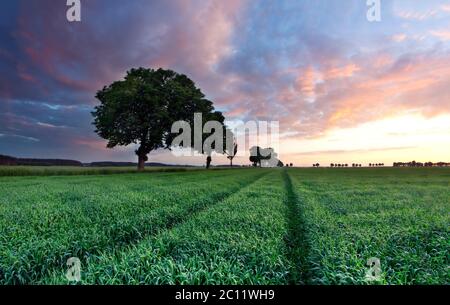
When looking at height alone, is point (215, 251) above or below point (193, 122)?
below

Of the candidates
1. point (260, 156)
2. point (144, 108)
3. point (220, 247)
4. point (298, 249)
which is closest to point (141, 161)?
point (144, 108)

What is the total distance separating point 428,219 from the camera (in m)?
9.34

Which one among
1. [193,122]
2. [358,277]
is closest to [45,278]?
[358,277]

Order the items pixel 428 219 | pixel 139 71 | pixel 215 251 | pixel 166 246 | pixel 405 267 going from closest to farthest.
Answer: pixel 405 267
pixel 215 251
pixel 166 246
pixel 428 219
pixel 139 71

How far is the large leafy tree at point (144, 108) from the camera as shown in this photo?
4050cm

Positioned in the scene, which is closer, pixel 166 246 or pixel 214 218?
pixel 166 246

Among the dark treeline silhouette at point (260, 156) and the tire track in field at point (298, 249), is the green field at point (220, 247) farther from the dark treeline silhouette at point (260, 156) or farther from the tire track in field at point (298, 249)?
the dark treeline silhouette at point (260, 156)

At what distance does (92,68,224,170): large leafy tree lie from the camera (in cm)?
4050

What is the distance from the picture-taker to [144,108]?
1676 inches

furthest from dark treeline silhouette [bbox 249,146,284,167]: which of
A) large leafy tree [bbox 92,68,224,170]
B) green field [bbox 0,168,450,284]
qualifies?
green field [bbox 0,168,450,284]

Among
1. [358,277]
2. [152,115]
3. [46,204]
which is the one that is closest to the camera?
[358,277]

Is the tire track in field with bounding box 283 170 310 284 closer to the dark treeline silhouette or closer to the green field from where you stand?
the green field

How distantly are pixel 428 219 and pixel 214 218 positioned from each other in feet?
26.9
